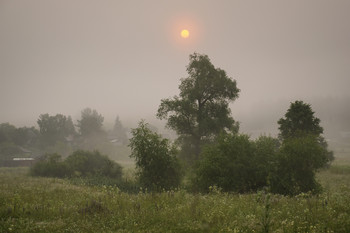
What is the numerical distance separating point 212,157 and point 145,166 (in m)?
7.02

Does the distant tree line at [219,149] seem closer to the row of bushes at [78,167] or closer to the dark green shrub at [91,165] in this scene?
the dark green shrub at [91,165]

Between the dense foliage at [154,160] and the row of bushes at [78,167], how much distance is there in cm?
1836

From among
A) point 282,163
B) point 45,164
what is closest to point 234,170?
point 282,163

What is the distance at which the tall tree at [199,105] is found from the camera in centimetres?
3225

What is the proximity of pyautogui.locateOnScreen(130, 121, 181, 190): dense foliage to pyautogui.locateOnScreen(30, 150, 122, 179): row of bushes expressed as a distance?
18.4 m

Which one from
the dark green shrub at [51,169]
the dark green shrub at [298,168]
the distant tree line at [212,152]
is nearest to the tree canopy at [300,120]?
the distant tree line at [212,152]

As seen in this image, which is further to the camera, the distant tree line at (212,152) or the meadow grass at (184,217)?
the distant tree line at (212,152)

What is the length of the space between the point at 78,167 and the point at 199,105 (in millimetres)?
25269

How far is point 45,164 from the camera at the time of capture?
4228 cm

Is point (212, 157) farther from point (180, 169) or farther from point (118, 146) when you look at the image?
point (118, 146)

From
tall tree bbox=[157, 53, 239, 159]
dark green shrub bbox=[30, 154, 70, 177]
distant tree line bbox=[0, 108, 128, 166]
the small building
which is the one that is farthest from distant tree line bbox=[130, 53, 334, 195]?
distant tree line bbox=[0, 108, 128, 166]

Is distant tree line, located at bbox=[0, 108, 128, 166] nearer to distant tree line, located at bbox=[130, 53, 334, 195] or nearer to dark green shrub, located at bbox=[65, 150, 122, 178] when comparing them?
dark green shrub, located at bbox=[65, 150, 122, 178]

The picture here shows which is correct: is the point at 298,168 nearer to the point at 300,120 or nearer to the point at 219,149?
the point at 219,149

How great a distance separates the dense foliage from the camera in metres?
22.2
